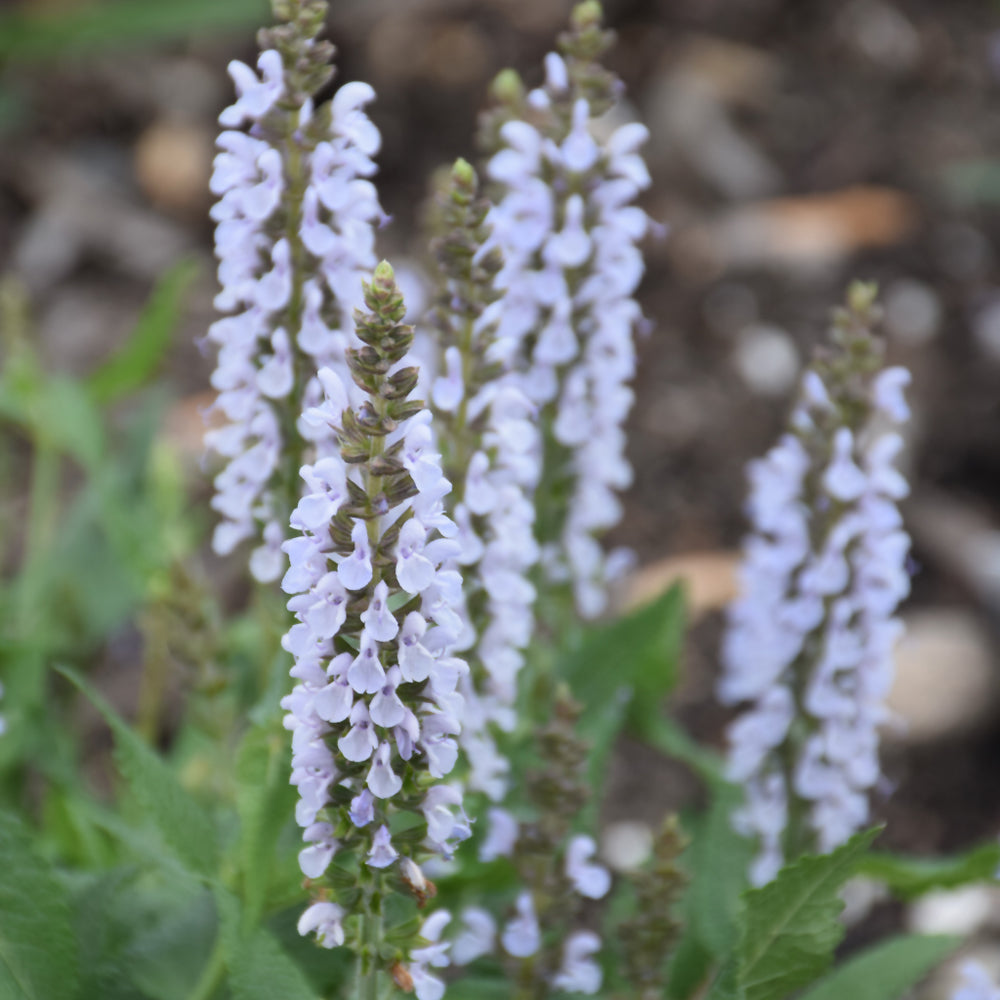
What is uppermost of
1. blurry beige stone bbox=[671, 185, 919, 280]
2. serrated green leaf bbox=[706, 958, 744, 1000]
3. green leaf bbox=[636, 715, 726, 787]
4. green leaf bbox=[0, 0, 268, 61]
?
green leaf bbox=[0, 0, 268, 61]

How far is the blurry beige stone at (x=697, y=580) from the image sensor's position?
565cm

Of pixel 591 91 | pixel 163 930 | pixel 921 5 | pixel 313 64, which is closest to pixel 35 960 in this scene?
pixel 163 930

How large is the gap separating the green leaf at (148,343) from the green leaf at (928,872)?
2.42 meters

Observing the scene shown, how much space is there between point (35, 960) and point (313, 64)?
1.70m

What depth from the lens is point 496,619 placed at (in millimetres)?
2848

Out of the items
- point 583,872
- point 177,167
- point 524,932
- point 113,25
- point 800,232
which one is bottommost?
point 524,932

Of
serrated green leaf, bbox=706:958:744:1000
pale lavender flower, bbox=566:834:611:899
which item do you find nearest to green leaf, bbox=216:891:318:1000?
pale lavender flower, bbox=566:834:611:899

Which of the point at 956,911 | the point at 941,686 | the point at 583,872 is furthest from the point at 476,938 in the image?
the point at 941,686

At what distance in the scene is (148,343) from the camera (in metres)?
4.26

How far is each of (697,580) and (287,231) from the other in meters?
3.32

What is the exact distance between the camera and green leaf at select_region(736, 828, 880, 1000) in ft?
7.91

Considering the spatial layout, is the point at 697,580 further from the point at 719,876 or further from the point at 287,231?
the point at 287,231

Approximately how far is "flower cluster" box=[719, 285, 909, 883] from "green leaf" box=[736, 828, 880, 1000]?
2.56 ft

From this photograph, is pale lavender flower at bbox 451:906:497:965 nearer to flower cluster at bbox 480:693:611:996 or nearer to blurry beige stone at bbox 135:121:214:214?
flower cluster at bbox 480:693:611:996
